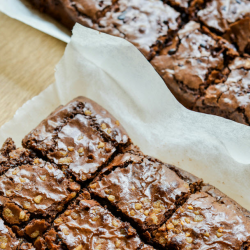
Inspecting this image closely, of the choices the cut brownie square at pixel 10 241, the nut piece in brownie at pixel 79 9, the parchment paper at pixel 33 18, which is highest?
the nut piece in brownie at pixel 79 9

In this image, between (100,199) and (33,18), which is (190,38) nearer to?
(33,18)

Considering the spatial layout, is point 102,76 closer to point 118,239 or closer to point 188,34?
point 188,34

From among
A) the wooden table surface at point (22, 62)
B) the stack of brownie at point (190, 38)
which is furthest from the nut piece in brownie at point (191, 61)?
the wooden table surface at point (22, 62)

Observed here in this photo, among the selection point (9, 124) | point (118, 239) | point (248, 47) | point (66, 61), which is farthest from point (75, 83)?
point (248, 47)

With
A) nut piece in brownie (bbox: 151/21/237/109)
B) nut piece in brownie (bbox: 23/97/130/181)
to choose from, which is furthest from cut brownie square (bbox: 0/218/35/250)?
nut piece in brownie (bbox: 151/21/237/109)

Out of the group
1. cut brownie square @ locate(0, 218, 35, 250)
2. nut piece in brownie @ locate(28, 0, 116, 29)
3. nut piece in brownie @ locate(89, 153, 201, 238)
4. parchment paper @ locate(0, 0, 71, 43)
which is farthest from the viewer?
parchment paper @ locate(0, 0, 71, 43)

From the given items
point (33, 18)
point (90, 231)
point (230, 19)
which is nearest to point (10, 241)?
point (90, 231)

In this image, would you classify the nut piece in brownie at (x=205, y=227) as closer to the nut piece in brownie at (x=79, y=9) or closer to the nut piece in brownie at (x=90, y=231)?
the nut piece in brownie at (x=90, y=231)

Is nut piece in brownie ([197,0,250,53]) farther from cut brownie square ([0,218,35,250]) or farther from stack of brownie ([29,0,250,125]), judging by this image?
cut brownie square ([0,218,35,250])
